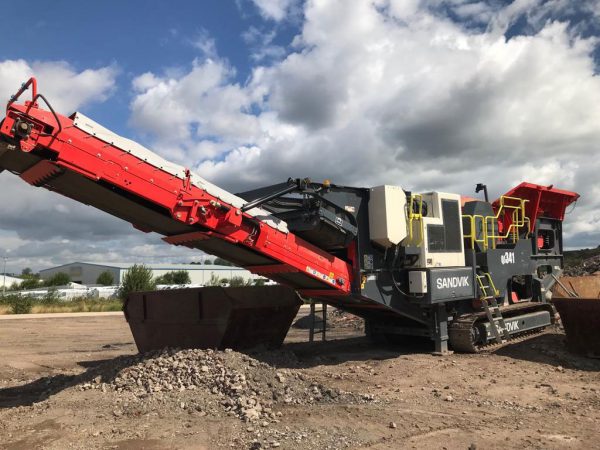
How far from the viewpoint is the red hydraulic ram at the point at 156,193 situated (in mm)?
5574

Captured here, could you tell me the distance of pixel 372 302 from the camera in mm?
8781

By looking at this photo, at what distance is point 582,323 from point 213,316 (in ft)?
20.6

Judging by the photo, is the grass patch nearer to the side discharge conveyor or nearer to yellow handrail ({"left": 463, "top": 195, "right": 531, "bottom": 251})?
the side discharge conveyor

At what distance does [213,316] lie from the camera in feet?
27.8

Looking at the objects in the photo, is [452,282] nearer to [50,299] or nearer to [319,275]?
[319,275]

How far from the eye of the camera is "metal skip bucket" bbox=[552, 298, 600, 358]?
8.73m

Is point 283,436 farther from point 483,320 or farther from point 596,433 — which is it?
point 483,320

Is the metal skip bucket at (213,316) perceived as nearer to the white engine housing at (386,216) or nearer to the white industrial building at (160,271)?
the white engine housing at (386,216)

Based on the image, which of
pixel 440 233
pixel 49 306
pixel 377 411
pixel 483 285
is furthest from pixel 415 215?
pixel 49 306

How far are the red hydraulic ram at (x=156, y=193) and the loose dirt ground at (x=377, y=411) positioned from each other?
1.58m

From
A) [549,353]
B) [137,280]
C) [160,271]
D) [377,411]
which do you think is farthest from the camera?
[160,271]

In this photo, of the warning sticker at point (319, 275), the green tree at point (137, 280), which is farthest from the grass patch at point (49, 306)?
the warning sticker at point (319, 275)

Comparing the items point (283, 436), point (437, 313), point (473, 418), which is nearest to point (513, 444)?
point (473, 418)

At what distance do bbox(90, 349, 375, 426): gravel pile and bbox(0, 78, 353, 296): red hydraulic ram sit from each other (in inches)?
62.3
